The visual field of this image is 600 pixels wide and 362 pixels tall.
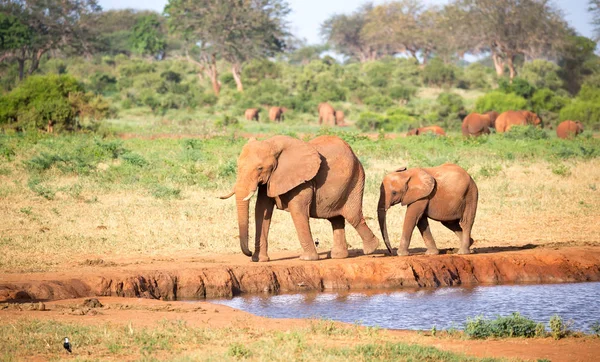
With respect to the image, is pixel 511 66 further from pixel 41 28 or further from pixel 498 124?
pixel 41 28

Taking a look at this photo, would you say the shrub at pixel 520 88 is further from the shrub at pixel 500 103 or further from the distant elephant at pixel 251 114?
the distant elephant at pixel 251 114

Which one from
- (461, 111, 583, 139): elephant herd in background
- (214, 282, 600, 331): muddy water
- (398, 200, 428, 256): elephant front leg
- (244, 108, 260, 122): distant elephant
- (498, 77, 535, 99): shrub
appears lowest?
(214, 282, 600, 331): muddy water

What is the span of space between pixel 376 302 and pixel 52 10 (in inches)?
1882

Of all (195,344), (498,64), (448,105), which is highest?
(498,64)

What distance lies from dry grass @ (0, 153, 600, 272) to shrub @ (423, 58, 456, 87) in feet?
115

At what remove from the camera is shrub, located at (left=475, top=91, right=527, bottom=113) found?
3897cm

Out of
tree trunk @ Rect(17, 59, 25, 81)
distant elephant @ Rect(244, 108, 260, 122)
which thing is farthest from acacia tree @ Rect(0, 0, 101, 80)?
distant elephant @ Rect(244, 108, 260, 122)

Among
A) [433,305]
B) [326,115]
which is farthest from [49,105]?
[433,305]

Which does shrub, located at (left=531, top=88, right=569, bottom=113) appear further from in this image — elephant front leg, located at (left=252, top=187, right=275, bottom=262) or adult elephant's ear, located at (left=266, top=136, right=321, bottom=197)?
adult elephant's ear, located at (left=266, top=136, right=321, bottom=197)

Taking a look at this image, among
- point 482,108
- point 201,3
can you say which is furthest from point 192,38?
point 482,108

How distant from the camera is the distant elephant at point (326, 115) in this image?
39.0 meters

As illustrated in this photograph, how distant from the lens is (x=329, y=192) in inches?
510

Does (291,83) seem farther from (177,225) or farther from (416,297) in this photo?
(416,297)

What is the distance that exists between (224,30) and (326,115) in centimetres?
1807
